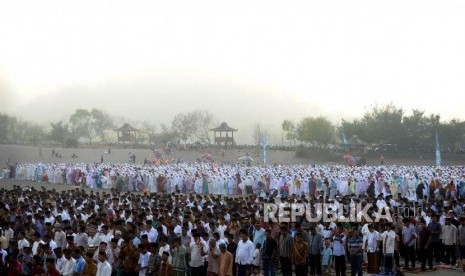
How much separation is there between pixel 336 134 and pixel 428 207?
166 ft

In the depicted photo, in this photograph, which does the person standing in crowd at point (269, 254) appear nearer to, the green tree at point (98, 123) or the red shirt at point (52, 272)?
the red shirt at point (52, 272)

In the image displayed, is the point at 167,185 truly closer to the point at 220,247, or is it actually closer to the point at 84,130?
the point at 220,247

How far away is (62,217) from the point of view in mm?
15484

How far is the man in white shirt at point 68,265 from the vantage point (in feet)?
34.7

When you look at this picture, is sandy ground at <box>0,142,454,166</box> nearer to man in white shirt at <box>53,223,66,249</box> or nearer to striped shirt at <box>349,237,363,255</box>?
striped shirt at <box>349,237,363,255</box>

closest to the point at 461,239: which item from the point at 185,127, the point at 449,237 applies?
the point at 449,237

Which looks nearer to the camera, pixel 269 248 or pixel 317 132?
pixel 269 248

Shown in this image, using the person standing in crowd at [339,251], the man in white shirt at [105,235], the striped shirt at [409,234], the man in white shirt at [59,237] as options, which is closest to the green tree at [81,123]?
the man in white shirt at [59,237]

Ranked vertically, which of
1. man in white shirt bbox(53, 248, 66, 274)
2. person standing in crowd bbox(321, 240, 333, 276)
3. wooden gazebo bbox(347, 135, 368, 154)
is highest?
wooden gazebo bbox(347, 135, 368, 154)

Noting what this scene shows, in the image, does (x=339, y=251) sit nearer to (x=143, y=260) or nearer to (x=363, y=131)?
(x=143, y=260)

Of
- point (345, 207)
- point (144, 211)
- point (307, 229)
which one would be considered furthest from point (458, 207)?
point (144, 211)

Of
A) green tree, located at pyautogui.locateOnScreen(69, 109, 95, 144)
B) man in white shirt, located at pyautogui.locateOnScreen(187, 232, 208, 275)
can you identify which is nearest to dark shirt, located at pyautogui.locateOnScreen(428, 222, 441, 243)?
man in white shirt, located at pyautogui.locateOnScreen(187, 232, 208, 275)

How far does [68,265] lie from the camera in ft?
34.9

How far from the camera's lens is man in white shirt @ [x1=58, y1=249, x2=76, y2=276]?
34.7 feet
